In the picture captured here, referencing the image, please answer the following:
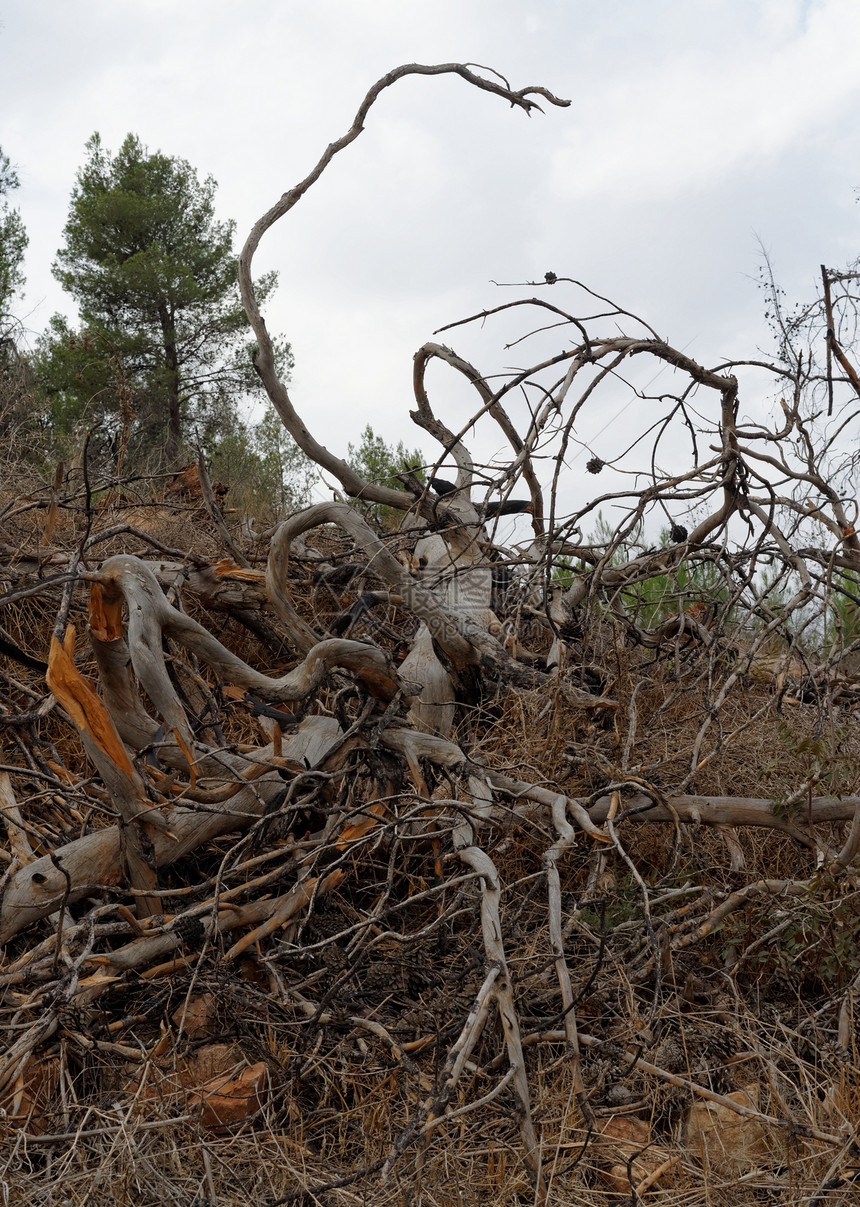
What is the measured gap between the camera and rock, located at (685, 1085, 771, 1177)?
6.48ft

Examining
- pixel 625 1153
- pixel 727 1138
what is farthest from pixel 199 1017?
pixel 727 1138

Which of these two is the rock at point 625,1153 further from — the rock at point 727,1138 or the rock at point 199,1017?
the rock at point 199,1017

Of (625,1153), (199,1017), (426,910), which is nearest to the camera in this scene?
(625,1153)

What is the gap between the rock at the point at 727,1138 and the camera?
6.48ft

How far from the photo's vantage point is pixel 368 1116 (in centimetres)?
206

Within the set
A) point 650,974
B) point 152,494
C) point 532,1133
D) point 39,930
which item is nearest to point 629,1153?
point 532,1133

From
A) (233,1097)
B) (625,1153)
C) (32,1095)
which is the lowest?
(32,1095)

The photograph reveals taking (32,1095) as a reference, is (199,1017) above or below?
above

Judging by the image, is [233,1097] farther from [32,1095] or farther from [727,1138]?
[727,1138]

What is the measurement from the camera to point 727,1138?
202cm

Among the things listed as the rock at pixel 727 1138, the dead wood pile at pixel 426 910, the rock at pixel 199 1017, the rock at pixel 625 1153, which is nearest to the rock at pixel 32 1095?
the dead wood pile at pixel 426 910

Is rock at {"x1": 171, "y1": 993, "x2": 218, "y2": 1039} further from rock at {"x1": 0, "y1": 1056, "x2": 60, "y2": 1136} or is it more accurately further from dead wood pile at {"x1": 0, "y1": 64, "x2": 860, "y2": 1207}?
rock at {"x1": 0, "y1": 1056, "x2": 60, "y2": 1136}

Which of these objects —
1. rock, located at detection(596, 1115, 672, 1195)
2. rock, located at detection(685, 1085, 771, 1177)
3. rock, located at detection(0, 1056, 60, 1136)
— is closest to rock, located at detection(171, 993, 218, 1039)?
rock, located at detection(0, 1056, 60, 1136)

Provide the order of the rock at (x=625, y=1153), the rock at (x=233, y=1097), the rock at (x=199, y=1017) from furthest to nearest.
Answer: the rock at (x=199, y=1017) → the rock at (x=233, y=1097) → the rock at (x=625, y=1153)
